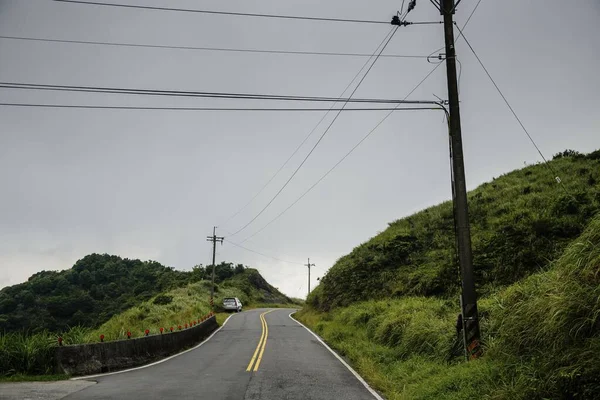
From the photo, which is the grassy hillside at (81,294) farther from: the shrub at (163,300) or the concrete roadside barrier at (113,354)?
the concrete roadside barrier at (113,354)

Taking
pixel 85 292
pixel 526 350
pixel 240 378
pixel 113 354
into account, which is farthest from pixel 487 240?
pixel 85 292

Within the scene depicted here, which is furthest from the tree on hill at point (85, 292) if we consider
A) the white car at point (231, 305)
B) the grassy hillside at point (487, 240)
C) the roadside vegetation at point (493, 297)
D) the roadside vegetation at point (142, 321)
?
the roadside vegetation at point (493, 297)

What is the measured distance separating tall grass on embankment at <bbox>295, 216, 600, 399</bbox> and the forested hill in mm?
38581

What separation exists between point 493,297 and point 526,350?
450cm

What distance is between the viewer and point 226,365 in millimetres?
13406

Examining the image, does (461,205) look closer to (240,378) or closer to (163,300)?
(240,378)

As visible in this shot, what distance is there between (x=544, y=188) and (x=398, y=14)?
2063cm

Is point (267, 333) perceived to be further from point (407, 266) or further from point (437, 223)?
point (437, 223)

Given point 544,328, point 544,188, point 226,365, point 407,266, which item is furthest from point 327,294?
point 544,328

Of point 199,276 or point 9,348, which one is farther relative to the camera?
point 199,276

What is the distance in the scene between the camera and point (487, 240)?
21859 mm

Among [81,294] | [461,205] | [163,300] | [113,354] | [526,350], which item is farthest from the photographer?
[81,294]

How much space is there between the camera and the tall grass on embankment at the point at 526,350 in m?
5.98

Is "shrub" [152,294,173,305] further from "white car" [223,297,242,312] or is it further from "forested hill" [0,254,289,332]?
"forested hill" [0,254,289,332]
